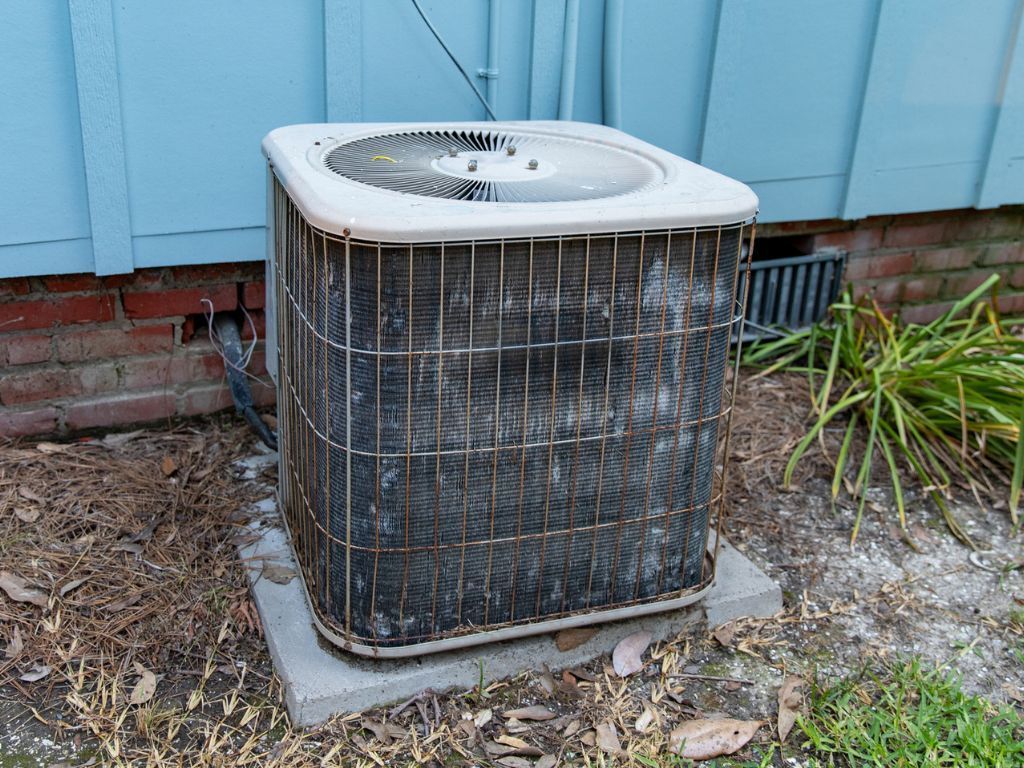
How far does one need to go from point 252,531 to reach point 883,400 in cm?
189

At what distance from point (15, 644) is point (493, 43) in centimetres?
191

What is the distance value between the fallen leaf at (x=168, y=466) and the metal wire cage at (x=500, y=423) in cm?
71

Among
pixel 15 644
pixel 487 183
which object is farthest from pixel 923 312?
pixel 15 644

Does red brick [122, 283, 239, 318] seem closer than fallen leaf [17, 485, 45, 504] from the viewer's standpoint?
No

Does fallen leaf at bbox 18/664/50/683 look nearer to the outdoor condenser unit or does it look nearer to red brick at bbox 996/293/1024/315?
the outdoor condenser unit

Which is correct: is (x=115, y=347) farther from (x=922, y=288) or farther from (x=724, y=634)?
(x=922, y=288)

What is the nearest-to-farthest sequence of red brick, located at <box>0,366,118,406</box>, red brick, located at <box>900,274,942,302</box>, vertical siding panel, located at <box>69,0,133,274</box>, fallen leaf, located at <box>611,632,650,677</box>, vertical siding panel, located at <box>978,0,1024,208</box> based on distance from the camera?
fallen leaf, located at <box>611,632,650,677</box> < vertical siding panel, located at <box>69,0,133,274</box> < red brick, located at <box>0,366,118,406</box> < vertical siding panel, located at <box>978,0,1024,208</box> < red brick, located at <box>900,274,942,302</box>

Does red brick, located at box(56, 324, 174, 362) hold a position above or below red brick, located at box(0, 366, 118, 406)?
above

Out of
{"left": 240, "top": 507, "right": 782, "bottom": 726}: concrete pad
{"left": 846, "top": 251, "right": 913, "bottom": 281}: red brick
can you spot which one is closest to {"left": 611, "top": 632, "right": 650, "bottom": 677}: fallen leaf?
{"left": 240, "top": 507, "right": 782, "bottom": 726}: concrete pad

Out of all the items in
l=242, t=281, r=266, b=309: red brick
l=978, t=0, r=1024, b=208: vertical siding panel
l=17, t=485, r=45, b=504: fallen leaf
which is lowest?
l=17, t=485, r=45, b=504: fallen leaf

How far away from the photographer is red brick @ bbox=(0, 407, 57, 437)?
2.85m

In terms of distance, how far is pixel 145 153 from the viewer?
2.67m

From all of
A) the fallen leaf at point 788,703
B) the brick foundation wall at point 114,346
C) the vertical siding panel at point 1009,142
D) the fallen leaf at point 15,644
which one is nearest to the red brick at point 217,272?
the brick foundation wall at point 114,346

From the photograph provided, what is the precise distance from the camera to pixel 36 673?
217 centimetres
